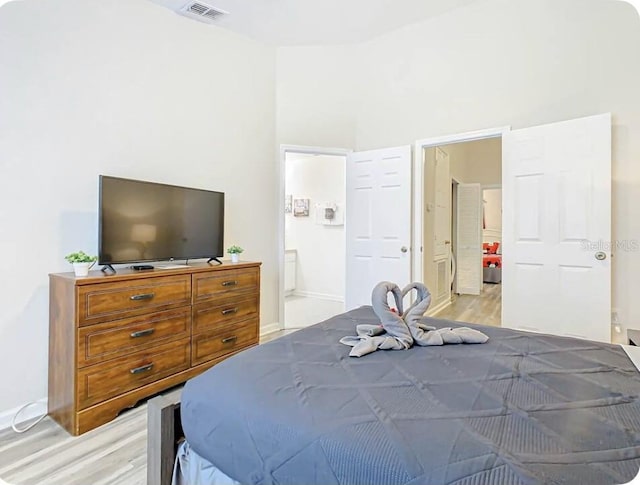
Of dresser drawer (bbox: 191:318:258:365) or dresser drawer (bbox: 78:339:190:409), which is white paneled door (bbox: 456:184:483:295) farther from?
dresser drawer (bbox: 78:339:190:409)

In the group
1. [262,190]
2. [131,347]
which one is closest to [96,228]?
[131,347]

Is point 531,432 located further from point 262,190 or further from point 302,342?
point 262,190

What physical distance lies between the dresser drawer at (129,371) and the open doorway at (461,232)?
272 cm

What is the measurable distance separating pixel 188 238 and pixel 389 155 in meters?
2.29

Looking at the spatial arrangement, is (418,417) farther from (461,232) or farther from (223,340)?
(461,232)

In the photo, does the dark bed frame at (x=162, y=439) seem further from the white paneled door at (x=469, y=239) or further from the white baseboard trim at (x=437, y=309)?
the white paneled door at (x=469, y=239)

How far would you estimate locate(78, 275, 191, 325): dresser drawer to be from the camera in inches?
79.7

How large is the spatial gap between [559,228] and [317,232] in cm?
393

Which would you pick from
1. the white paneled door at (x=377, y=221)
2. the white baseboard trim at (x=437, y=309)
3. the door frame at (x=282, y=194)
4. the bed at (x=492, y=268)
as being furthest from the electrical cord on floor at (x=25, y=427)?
the bed at (x=492, y=268)

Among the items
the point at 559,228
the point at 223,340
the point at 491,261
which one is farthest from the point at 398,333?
the point at 491,261

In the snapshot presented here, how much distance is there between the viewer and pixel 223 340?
2.88 metres

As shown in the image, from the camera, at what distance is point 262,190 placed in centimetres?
399

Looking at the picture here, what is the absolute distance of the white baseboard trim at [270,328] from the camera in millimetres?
3985

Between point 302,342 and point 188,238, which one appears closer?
point 302,342
